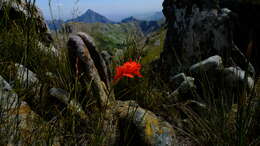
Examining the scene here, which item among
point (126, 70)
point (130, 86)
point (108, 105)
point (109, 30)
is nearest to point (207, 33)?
point (130, 86)

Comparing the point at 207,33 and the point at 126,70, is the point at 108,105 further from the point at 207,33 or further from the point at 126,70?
the point at 207,33

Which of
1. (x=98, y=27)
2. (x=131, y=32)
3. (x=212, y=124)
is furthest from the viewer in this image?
(x=98, y=27)

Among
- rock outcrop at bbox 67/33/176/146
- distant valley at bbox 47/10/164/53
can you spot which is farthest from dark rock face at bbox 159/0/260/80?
rock outcrop at bbox 67/33/176/146

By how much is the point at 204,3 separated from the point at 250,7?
1533mm

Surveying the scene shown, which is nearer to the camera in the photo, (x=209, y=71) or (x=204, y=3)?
(x=209, y=71)

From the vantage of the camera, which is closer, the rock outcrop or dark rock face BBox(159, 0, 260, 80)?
the rock outcrop

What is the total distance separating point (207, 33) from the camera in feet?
19.2

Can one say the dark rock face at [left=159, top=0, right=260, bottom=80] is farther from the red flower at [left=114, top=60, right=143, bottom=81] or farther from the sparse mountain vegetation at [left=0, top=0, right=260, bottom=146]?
the red flower at [left=114, top=60, right=143, bottom=81]

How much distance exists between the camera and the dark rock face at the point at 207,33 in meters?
5.61

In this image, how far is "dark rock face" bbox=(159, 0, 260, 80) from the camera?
5605 millimetres

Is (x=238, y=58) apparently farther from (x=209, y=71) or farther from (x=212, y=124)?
(x=212, y=124)

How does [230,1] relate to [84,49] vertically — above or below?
above

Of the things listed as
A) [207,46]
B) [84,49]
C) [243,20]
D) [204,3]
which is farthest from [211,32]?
[84,49]

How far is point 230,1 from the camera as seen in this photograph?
6789 millimetres
